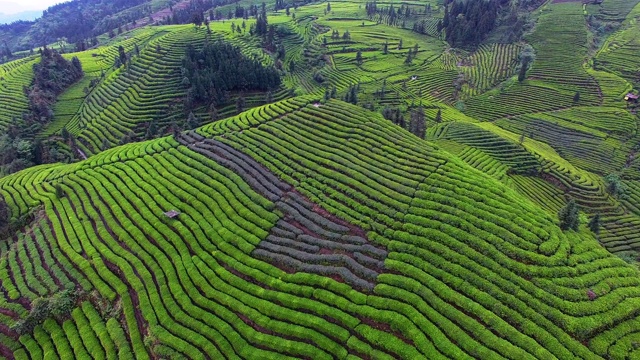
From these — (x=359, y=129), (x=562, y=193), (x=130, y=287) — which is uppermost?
(x=359, y=129)

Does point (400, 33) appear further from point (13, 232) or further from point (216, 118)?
point (13, 232)

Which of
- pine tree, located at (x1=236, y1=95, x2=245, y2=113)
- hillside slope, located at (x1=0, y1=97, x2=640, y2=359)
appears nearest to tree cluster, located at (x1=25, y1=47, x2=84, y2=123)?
pine tree, located at (x1=236, y1=95, x2=245, y2=113)

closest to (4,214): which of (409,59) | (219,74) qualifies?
(219,74)

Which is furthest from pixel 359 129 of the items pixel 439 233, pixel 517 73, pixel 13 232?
pixel 517 73

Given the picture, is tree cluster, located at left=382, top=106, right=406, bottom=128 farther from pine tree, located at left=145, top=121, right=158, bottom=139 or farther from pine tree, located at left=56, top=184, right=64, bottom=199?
pine tree, located at left=56, top=184, right=64, bottom=199

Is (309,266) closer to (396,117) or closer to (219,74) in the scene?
(396,117)

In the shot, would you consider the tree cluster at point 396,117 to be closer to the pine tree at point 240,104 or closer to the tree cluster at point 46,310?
the pine tree at point 240,104
